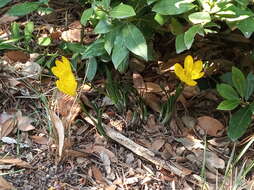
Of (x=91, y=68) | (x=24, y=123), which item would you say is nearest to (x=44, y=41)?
(x=91, y=68)

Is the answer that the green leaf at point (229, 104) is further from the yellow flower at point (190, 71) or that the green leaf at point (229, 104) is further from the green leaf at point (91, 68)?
the green leaf at point (91, 68)

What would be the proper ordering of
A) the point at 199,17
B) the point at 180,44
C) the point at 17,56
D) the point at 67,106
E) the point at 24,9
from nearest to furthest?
the point at 199,17
the point at 180,44
the point at 67,106
the point at 24,9
the point at 17,56

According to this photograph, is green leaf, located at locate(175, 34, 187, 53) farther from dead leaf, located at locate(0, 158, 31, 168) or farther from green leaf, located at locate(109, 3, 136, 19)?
dead leaf, located at locate(0, 158, 31, 168)

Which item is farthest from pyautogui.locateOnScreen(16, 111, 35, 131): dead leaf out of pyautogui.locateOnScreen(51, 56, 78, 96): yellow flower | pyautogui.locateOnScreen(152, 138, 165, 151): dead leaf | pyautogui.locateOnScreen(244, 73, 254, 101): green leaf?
pyautogui.locateOnScreen(244, 73, 254, 101): green leaf

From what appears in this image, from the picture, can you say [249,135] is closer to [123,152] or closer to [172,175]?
[172,175]

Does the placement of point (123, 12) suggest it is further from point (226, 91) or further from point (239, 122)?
point (239, 122)

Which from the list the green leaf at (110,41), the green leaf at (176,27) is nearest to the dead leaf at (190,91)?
the green leaf at (176,27)
